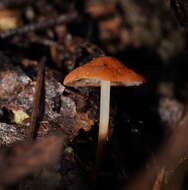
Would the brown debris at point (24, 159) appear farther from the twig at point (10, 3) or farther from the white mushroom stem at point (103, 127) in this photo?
the twig at point (10, 3)

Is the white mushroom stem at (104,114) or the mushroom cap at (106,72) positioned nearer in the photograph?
the mushroom cap at (106,72)

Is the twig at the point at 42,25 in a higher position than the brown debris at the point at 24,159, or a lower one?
higher

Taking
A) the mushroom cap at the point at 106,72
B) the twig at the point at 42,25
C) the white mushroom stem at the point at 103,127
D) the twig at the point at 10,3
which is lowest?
the white mushroom stem at the point at 103,127

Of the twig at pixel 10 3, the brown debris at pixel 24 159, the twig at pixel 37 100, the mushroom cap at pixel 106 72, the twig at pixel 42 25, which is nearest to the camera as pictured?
the brown debris at pixel 24 159

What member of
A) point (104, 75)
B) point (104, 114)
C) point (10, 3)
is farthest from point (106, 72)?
point (10, 3)

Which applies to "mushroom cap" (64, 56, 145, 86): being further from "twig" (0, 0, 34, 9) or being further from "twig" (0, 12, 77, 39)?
"twig" (0, 0, 34, 9)

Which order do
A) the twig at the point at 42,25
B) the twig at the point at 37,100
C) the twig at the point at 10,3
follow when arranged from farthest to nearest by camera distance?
1. the twig at the point at 10,3
2. the twig at the point at 42,25
3. the twig at the point at 37,100

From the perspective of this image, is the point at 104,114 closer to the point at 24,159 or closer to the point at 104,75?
the point at 104,75

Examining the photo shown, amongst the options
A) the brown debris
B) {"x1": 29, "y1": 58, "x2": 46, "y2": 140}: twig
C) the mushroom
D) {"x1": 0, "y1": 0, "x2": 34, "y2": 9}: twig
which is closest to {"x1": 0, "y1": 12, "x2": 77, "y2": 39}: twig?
{"x1": 0, "y1": 0, "x2": 34, "y2": 9}: twig

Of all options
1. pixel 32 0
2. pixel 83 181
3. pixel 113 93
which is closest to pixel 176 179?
pixel 83 181

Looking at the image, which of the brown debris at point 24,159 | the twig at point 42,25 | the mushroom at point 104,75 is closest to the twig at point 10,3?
the twig at point 42,25

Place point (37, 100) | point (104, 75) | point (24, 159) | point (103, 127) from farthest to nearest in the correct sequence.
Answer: point (37, 100) < point (103, 127) < point (104, 75) < point (24, 159)
